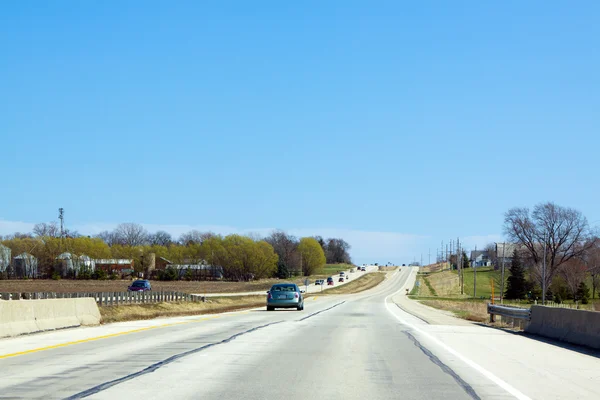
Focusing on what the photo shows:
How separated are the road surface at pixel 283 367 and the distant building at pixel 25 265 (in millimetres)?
142237

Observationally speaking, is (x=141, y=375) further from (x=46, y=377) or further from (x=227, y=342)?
(x=227, y=342)

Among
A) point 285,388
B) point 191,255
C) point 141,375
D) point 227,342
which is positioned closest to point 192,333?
point 227,342

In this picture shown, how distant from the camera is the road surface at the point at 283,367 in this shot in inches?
380

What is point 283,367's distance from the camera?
485 inches

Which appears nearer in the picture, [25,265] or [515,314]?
[515,314]

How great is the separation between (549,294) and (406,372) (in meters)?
104

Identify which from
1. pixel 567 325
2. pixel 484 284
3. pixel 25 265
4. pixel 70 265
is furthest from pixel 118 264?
pixel 567 325

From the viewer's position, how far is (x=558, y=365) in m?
13.8

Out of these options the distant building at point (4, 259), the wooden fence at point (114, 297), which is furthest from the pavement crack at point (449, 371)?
the distant building at point (4, 259)

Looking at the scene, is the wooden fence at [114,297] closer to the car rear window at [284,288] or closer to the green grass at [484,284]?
the car rear window at [284,288]

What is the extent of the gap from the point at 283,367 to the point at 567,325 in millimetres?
10277

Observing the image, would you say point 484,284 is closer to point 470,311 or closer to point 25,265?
point 25,265

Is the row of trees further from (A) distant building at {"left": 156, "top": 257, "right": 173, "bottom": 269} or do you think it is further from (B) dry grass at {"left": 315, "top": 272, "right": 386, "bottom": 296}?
(A) distant building at {"left": 156, "top": 257, "right": 173, "bottom": 269}

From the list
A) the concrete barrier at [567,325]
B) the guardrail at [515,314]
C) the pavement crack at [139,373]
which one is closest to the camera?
the pavement crack at [139,373]
